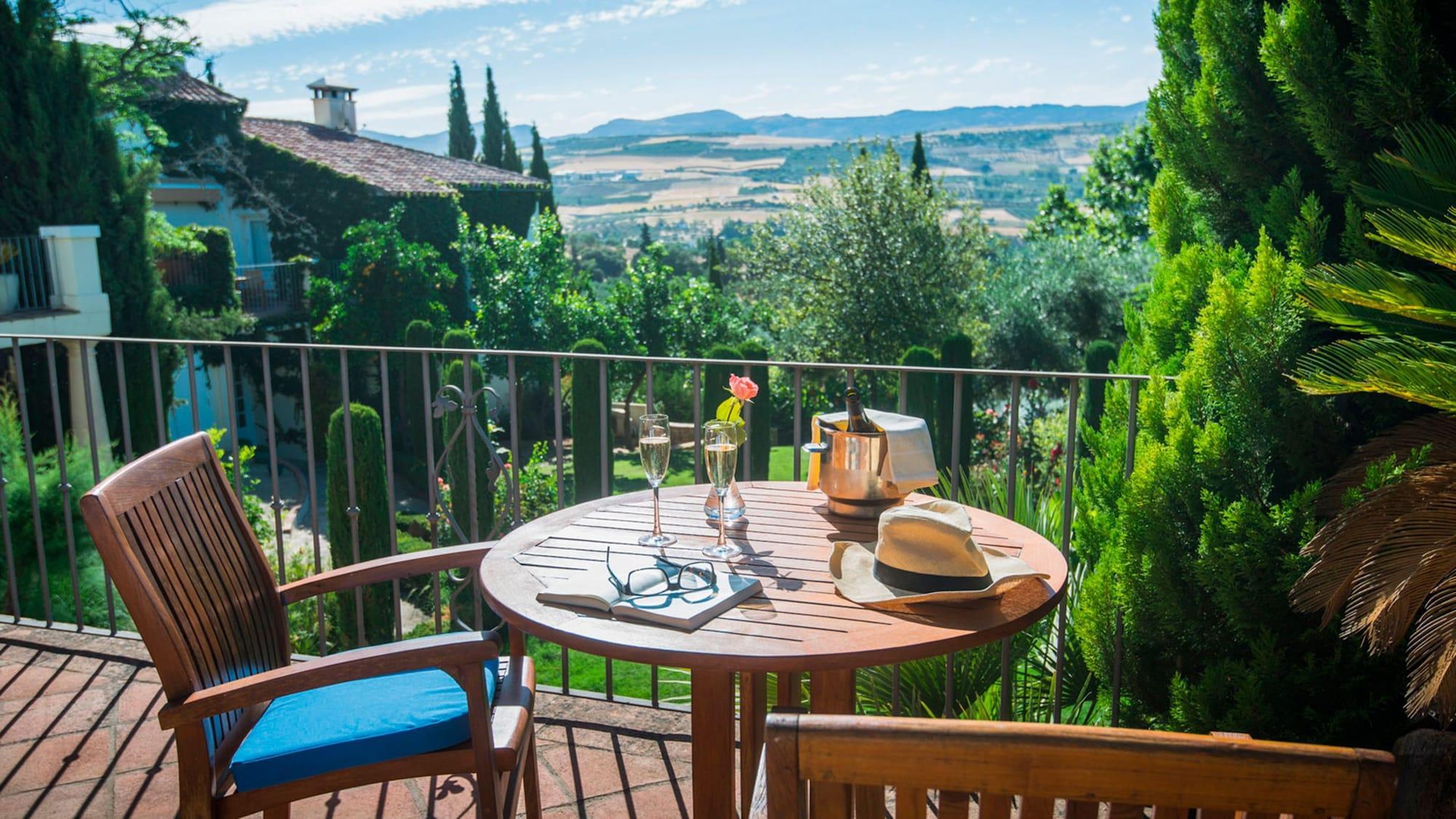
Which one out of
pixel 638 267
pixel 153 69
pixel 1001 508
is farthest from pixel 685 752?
pixel 153 69

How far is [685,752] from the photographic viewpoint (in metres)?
2.72

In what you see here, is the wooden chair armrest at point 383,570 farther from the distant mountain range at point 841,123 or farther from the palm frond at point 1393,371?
the distant mountain range at point 841,123

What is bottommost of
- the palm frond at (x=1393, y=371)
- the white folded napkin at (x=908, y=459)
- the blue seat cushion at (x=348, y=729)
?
the blue seat cushion at (x=348, y=729)

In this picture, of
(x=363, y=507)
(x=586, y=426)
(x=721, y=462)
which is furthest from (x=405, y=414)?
(x=721, y=462)

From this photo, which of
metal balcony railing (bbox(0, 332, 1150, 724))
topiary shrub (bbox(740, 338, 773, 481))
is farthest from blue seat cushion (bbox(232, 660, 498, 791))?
topiary shrub (bbox(740, 338, 773, 481))

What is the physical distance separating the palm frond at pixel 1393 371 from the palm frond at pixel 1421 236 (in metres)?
0.14

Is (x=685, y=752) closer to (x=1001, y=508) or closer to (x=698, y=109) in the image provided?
(x=1001, y=508)

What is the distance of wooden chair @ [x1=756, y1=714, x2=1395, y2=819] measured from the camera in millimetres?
848

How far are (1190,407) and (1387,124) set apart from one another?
664 mm

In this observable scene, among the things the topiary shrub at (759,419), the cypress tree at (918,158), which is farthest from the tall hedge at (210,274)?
the cypress tree at (918,158)

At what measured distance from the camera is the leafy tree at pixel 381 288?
19875 millimetres

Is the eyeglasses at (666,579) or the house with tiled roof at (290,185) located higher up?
the house with tiled roof at (290,185)

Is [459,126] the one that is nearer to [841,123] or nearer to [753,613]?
[841,123]

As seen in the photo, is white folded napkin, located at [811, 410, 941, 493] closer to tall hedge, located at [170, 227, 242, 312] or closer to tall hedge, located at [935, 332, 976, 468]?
tall hedge, located at [935, 332, 976, 468]
